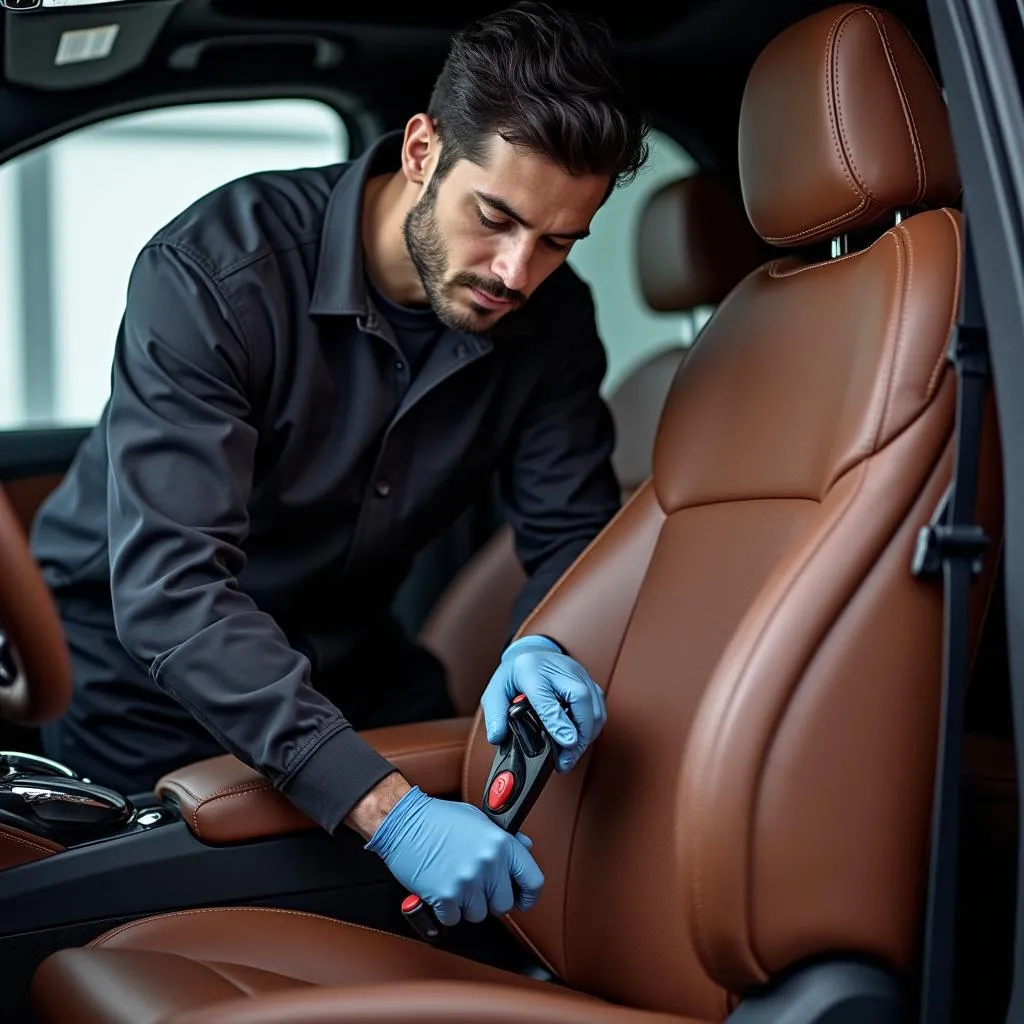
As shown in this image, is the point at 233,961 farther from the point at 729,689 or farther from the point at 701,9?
the point at 701,9

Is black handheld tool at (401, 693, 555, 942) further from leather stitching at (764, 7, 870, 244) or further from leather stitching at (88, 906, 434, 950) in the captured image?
leather stitching at (764, 7, 870, 244)

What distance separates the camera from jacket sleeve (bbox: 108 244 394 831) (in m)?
1.23

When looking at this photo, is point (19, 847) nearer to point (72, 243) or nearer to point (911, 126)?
point (911, 126)

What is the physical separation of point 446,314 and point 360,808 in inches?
22.3

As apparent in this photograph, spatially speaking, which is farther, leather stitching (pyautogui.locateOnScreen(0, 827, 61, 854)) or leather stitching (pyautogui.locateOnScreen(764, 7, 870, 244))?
leather stitching (pyautogui.locateOnScreen(0, 827, 61, 854))

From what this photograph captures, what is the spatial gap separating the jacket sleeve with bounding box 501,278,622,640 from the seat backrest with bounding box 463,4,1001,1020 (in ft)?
0.91

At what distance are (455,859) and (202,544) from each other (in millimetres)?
396

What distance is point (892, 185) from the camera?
115 cm

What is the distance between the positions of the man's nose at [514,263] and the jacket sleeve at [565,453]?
257mm

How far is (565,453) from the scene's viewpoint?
170cm

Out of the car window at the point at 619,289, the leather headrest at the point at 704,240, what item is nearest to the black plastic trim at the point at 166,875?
the leather headrest at the point at 704,240

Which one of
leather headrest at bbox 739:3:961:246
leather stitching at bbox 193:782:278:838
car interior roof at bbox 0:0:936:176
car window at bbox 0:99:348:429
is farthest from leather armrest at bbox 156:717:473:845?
car window at bbox 0:99:348:429

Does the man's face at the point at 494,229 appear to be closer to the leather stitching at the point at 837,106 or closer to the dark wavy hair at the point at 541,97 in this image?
the dark wavy hair at the point at 541,97

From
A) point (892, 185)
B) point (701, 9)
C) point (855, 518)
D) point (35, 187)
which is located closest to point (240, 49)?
point (701, 9)
